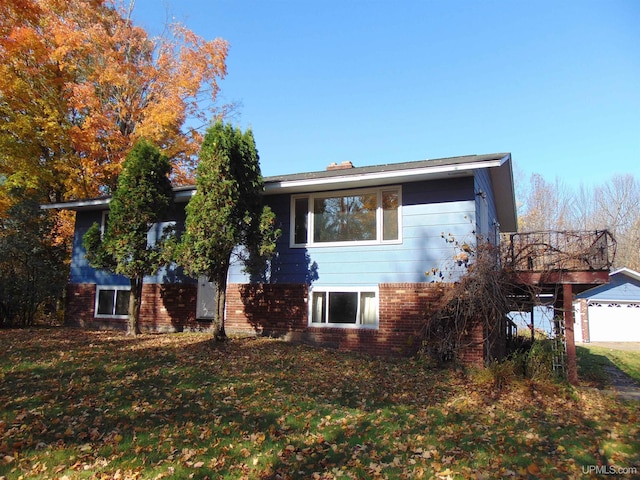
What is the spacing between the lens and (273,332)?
11703mm

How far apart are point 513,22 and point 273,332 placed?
35.4ft

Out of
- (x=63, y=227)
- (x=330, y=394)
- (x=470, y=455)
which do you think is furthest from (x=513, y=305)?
(x=63, y=227)

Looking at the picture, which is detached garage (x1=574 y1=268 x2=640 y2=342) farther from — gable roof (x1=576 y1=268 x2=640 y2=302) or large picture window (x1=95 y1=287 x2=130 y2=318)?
large picture window (x1=95 y1=287 x2=130 y2=318)

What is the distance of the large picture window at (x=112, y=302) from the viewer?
13930 mm

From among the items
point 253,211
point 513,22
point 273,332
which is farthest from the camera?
point 513,22

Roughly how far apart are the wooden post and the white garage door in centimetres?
1772

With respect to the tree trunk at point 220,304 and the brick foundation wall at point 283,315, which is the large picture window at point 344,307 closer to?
the brick foundation wall at point 283,315

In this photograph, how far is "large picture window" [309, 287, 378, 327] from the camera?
10.9 m

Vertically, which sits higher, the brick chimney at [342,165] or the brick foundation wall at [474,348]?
the brick chimney at [342,165]

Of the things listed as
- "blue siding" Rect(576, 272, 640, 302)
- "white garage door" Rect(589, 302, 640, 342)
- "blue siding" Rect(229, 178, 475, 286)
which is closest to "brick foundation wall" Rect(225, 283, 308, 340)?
"blue siding" Rect(229, 178, 475, 286)

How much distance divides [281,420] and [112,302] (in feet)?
33.9

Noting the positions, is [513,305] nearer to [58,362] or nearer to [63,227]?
[58,362]

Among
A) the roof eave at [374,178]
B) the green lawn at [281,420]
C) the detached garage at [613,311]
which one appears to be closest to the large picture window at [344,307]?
the green lawn at [281,420]

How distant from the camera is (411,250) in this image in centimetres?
1056
